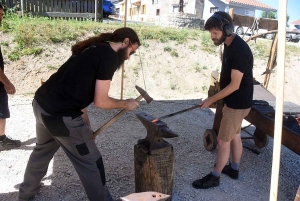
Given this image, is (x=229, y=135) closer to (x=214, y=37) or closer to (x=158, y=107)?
(x=214, y=37)

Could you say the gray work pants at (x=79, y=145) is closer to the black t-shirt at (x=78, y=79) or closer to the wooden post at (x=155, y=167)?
the black t-shirt at (x=78, y=79)

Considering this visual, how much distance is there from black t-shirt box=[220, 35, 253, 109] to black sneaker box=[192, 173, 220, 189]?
0.84 metres

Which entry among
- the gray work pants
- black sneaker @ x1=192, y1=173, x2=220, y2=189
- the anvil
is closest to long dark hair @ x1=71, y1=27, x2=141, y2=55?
the gray work pants

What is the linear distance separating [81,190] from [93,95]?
1273 mm

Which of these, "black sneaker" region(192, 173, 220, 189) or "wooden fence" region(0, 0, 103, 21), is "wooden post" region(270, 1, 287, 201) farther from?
"wooden fence" region(0, 0, 103, 21)

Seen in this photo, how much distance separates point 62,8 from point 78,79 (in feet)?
32.2

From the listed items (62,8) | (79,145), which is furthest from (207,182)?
(62,8)

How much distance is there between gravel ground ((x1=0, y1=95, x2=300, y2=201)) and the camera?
288 centimetres

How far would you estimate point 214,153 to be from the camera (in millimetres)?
3867

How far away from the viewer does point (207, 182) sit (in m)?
2.98

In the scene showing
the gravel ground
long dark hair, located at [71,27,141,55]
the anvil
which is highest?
long dark hair, located at [71,27,141,55]

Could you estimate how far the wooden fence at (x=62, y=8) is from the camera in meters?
10.0

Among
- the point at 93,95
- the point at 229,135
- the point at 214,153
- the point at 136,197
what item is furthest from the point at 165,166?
the point at 214,153

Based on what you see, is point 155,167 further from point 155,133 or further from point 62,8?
point 62,8
